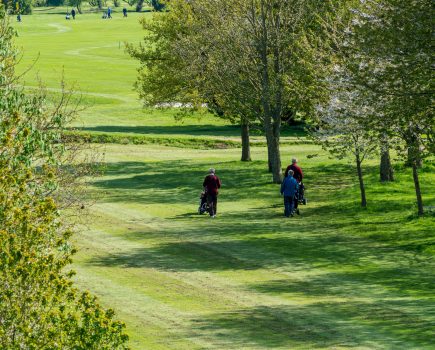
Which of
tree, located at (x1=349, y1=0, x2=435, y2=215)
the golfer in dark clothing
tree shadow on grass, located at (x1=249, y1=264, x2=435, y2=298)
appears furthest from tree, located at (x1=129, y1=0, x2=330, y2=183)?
tree shadow on grass, located at (x1=249, y1=264, x2=435, y2=298)

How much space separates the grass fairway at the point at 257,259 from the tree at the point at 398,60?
4.55m

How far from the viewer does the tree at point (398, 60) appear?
29.5 metres

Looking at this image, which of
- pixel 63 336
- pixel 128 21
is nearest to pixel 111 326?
pixel 63 336

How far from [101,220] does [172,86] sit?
1922 cm

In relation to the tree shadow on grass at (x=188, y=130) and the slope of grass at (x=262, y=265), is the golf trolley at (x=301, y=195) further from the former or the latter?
the tree shadow on grass at (x=188, y=130)

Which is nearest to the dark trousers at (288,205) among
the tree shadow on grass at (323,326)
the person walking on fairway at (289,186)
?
the person walking on fairway at (289,186)

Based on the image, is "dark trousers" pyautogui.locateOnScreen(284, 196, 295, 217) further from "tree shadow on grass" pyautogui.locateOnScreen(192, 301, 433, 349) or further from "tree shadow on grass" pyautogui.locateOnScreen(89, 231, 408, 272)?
"tree shadow on grass" pyautogui.locateOnScreen(192, 301, 433, 349)

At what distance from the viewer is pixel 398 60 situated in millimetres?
30141

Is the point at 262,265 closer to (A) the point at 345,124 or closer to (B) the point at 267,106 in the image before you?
(A) the point at 345,124

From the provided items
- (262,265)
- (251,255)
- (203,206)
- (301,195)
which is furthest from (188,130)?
(262,265)

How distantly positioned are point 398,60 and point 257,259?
7.83 metres

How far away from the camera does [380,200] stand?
4541 cm

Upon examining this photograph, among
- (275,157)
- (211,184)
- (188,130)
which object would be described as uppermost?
(188,130)

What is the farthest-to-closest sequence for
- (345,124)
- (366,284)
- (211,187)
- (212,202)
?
(212,202), (211,187), (345,124), (366,284)
